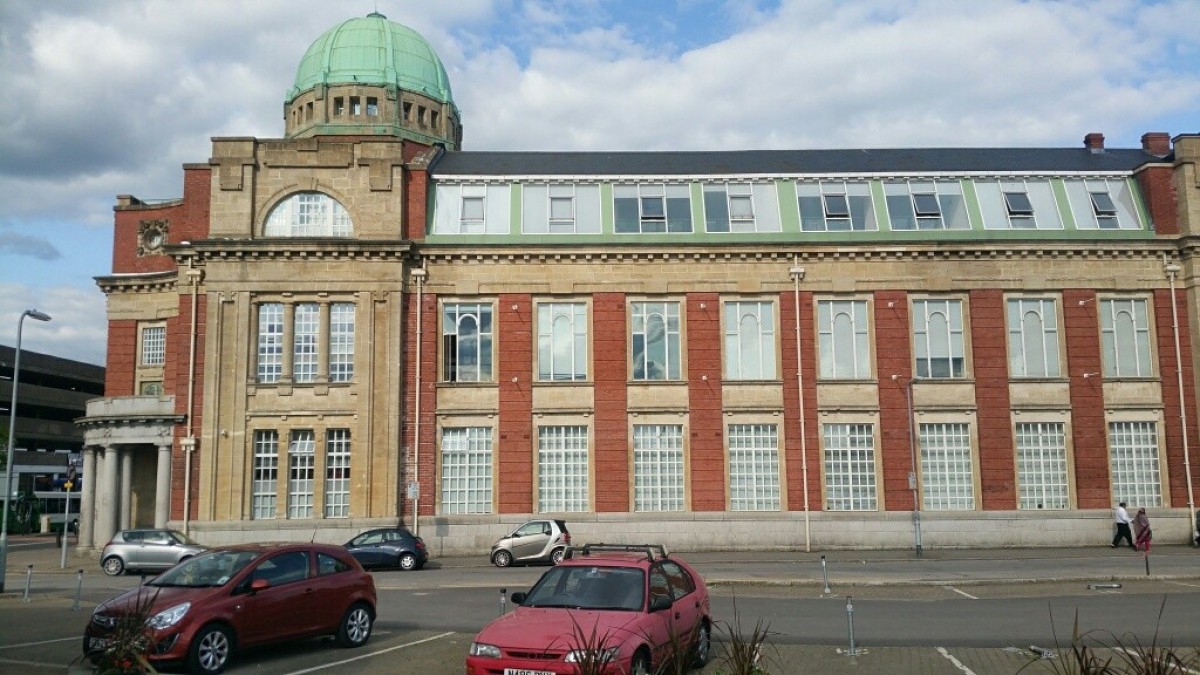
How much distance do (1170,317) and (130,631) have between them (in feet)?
120

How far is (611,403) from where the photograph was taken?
3534cm

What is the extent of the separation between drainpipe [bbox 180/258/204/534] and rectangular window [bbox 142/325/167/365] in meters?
6.71

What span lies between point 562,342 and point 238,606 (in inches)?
928

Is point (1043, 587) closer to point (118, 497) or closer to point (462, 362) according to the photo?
point (462, 362)

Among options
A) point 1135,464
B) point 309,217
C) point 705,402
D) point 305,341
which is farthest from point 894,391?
point 309,217

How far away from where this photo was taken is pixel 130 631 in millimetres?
10312

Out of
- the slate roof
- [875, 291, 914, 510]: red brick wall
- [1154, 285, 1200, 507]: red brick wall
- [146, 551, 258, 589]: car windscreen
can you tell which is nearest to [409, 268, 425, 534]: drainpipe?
the slate roof

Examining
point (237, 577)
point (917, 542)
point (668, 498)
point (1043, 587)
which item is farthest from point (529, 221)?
point (237, 577)

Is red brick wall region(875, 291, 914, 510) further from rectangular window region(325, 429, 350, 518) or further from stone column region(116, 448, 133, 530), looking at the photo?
stone column region(116, 448, 133, 530)

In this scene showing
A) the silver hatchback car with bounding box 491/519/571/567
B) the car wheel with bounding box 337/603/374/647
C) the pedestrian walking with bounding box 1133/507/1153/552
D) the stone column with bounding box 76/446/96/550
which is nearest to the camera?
the car wheel with bounding box 337/603/374/647

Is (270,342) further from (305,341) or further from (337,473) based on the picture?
(337,473)

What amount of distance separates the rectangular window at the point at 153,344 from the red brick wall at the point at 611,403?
60.2ft

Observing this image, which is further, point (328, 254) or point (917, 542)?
point (328, 254)

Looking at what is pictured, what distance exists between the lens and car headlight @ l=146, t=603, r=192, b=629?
474 inches
